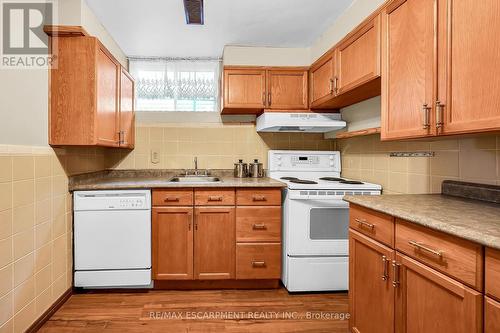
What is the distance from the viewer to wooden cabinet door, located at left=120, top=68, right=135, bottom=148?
8.77 ft

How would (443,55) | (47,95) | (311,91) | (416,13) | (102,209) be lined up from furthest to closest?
(311,91)
(102,209)
(47,95)
(416,13)
(443,55)

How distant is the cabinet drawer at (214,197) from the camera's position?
8.09 ft

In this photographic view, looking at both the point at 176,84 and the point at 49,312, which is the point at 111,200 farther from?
the point at 176,84

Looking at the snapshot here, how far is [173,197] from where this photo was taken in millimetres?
2447

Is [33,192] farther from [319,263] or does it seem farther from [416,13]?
[416,13]

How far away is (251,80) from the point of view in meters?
2.95

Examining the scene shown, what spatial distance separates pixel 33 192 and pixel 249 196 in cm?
146

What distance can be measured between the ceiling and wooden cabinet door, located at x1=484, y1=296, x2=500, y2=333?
208 centimetres

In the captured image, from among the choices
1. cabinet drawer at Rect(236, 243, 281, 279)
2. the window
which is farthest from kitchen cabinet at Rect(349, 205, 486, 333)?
the window

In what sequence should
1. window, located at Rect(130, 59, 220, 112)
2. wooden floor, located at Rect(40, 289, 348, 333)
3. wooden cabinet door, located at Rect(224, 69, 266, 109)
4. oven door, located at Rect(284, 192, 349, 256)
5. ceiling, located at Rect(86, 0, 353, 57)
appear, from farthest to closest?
window, located at Rect(130, 59, 220, 112), wooden cabinet door, located at Rect(224, 69, 266, 109), oven door, located at Rect(284, 192, 349, 256), ceiling, located at Rect(86, 0, 353, 57), wooden floor, located at Rect(40, 289, 348, 333)

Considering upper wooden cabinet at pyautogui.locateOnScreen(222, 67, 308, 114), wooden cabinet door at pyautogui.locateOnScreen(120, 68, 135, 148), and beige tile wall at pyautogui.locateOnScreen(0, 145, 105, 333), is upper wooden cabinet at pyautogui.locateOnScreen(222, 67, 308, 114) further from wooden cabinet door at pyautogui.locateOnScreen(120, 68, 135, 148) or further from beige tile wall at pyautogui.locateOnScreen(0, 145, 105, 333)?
beige tile wall at pyautogui.locateOnScreen(0, 145, 105, 333)

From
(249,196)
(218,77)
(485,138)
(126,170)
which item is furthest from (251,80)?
(485,138)

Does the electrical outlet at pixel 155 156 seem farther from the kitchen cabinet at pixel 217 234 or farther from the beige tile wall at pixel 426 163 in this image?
the beige tile wall at pixel 426 163

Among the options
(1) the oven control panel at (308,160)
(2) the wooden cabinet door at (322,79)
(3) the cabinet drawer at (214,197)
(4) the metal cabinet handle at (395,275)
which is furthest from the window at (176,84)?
(4) the metal cabinet handle at (395,275)
